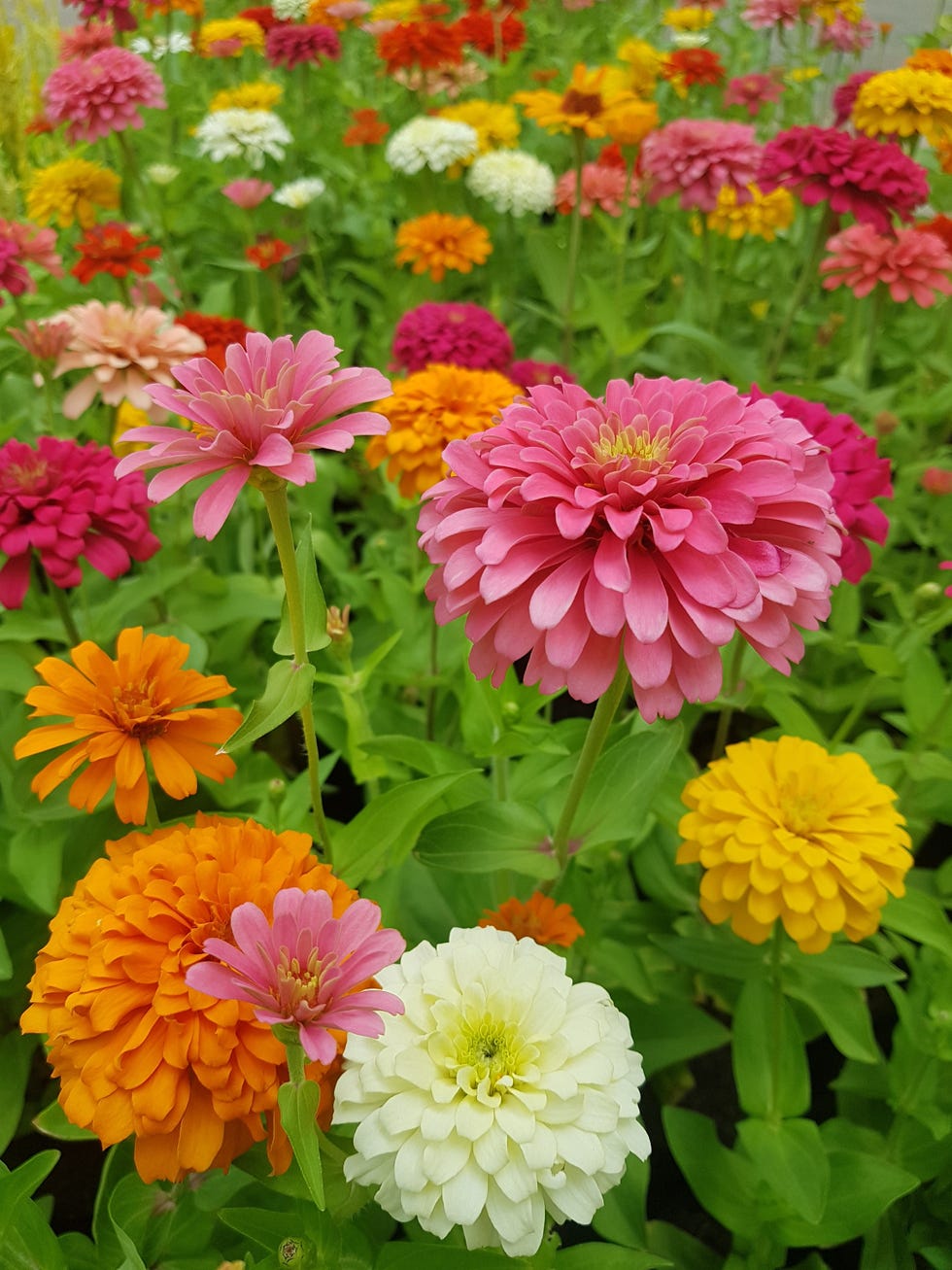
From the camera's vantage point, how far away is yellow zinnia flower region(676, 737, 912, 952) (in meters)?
0.75

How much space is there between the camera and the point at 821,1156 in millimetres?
812

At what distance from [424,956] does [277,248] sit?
4.46 feet

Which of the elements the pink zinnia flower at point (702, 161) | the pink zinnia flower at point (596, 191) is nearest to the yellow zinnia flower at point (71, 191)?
the pink zinnia flower at point (596, 191)

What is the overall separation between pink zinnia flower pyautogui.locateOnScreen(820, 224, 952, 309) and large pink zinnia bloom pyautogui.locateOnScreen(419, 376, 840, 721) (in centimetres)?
101

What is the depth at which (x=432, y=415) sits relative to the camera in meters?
1.05

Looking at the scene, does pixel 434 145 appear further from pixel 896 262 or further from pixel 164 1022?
pixel 164 1022

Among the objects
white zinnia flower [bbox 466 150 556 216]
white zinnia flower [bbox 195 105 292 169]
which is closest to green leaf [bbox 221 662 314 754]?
white zinnia flower [bbox 466 150 556 216]

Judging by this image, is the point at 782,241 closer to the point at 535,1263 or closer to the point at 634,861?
the point at 634,861

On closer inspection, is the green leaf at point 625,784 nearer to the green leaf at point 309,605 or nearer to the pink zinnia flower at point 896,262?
the green leaf at point 309,605

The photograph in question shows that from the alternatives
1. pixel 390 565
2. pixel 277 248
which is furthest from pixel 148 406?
pixel 277 248

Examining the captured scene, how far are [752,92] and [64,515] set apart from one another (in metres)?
1.96

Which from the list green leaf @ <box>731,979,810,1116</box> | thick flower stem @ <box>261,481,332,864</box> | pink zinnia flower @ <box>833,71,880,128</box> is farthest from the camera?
pink zinnia flower @ <box>833,71,880,128</box>

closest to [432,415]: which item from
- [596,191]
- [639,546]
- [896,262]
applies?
[639,546]

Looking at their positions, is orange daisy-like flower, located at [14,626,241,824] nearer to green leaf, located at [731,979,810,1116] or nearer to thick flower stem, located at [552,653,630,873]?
thick flower stem, located at [552,653,630,873]
